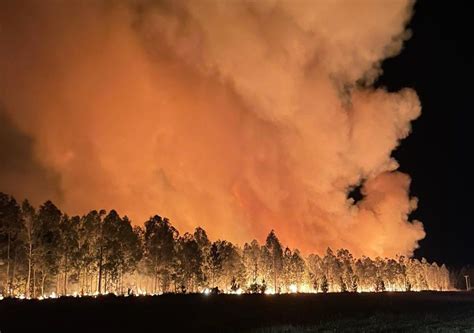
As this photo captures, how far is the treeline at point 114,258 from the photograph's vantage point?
7012 cm

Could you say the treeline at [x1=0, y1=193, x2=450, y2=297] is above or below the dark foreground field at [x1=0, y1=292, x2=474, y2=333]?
above

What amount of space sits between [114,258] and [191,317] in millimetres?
31494

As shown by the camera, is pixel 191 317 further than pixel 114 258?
No

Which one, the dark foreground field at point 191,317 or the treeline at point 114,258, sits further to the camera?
the treeline at point 114,258

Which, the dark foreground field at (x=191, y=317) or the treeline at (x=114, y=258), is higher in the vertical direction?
the treeline at (x=114, y=258)

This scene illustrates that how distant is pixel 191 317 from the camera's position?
158ft

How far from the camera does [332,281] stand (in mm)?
143625

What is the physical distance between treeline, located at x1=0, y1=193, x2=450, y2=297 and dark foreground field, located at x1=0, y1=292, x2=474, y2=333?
16260 mm

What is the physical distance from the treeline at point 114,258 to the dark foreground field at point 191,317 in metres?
16.3

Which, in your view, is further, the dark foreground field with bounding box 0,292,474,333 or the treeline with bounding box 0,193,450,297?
the treeline with bounding box 0,193,450,297

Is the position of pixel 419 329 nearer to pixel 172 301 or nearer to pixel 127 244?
pixel 172 301

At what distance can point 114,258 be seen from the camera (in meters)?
76.5

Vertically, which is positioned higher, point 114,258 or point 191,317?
point 114,258

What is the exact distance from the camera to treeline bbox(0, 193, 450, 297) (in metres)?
70.1
